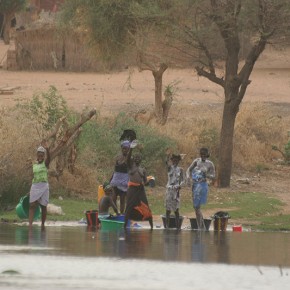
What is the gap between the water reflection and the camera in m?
16.1

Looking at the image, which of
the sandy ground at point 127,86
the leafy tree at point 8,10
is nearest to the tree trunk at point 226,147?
the sandy ground at point 127,86

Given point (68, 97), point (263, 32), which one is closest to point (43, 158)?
point (263, 32)

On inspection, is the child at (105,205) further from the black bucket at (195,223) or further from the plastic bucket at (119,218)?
the black bucket at (195,223)

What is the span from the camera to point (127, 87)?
47.6m

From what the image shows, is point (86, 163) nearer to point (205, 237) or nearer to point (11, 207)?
point (11, 207)

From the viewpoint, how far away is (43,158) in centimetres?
2116

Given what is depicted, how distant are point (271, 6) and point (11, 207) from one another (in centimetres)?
842

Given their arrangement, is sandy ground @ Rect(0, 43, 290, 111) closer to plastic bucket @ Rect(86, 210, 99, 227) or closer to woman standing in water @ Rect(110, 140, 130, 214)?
woman standing in water @ Rect(110, 140, 130, 214)

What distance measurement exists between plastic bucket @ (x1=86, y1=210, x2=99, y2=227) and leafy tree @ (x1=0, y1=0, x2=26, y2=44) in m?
42.0

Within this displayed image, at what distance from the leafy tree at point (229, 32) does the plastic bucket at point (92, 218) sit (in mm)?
8670

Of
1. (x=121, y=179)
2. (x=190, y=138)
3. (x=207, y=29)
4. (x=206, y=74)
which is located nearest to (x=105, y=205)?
(x=121, y=179)

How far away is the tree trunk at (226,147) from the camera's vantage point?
30.2m

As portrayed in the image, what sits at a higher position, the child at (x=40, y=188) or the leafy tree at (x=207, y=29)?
the leafy tree at (x=207, y=29)

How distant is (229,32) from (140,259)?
48.4ft
